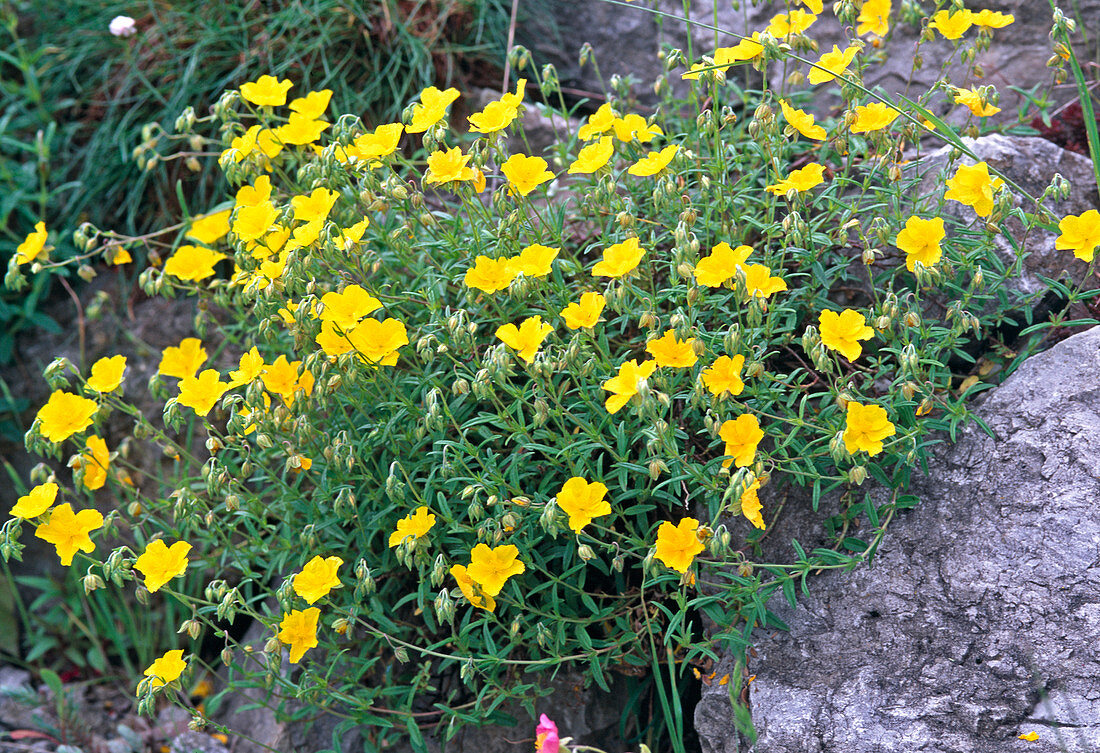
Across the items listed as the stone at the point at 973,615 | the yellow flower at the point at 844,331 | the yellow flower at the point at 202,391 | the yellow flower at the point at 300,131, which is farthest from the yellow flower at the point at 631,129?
the yellow flower at the point at 202,391

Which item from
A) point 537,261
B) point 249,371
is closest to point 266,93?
point 249,371

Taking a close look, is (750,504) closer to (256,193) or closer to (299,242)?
(299,242)

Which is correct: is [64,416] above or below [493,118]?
below

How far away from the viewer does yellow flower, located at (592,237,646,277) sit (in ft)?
7.98

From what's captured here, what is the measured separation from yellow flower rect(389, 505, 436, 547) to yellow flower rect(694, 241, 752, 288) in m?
0.99

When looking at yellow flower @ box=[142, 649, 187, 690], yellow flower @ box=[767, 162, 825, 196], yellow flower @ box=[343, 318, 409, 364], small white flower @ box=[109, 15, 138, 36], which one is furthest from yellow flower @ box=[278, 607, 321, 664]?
small white flower @ box=[109, 15, 138, 36]

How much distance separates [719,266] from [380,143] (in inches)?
43.2

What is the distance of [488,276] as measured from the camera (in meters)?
2.58

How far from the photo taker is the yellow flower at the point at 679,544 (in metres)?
2.34

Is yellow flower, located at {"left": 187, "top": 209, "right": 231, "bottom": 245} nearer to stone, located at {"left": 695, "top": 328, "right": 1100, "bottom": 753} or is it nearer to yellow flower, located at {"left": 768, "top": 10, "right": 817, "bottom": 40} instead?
yellow flower, located at {"left": 768, "top": 10, "right": 817, "bottom": 40}

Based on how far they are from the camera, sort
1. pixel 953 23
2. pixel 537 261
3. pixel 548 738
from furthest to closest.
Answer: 1. pixel 953 23
2. pixel 537 261
3. pixel 548 738

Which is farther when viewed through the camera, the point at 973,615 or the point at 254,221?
the point at 254,221

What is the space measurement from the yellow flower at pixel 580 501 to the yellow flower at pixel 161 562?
113 cm

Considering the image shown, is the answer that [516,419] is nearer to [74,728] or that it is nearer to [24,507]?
[24,507]
